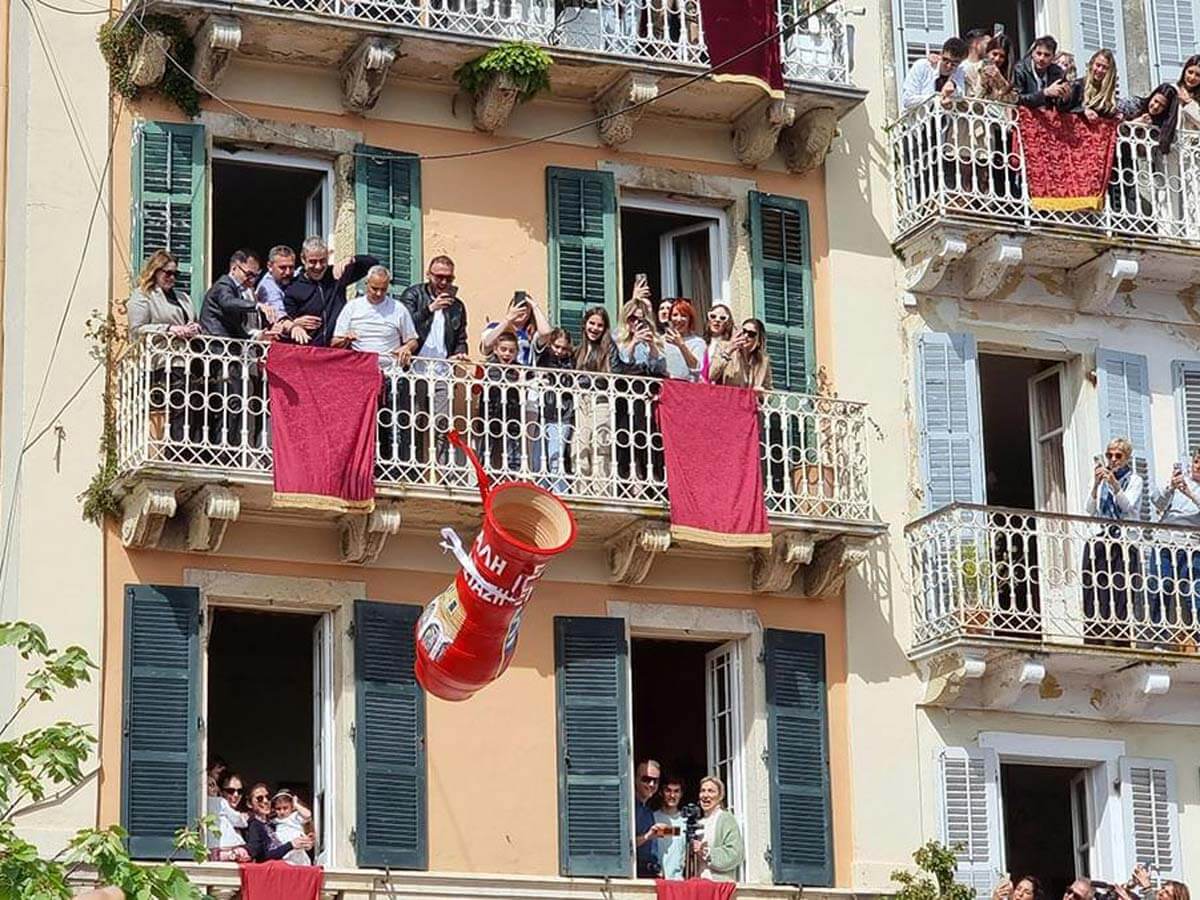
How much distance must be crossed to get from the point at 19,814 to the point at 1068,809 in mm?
12389

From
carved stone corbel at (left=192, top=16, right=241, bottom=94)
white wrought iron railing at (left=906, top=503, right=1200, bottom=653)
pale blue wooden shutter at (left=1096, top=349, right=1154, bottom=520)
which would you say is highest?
carved stone corbel at (left=192, top=16, right=241, bottom=94)

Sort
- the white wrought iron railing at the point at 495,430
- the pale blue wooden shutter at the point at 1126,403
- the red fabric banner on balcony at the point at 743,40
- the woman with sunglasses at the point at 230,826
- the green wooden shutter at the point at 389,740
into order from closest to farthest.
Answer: the woman with sunglasses at the point at 230,826 → the white wrought iron railing at the point at 495,430 → the green wooden shutter at the point at 389,740 → the red fabric banner on balcony at the point at 743,40 → the pale blue wooden shutter at the point at 1126,403

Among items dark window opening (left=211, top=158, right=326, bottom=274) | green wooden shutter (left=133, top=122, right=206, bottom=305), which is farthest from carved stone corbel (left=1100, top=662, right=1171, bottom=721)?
green wooden shutter (left=133, top=122, right=206, bottom=305)

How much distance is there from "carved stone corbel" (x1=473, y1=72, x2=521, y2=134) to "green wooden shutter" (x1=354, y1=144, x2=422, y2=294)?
76 cm

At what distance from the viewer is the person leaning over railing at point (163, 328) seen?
25.9 m

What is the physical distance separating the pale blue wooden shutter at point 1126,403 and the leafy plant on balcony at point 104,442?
9.19 meters

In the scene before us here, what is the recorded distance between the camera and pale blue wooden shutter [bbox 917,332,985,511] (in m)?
29.3

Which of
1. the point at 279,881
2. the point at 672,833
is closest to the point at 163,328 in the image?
the point at 279,881

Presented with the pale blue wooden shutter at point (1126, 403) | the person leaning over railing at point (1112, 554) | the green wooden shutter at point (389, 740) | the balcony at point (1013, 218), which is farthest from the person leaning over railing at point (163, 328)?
the pale blue wooden shutter at point (1126, 403)

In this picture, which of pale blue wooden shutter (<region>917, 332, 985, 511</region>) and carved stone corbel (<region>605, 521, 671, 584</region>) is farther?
pale blue wooden shutter (<region>917, 332, 985, 511</region>)

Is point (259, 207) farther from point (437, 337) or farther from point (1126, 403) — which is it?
point (1126, 403)

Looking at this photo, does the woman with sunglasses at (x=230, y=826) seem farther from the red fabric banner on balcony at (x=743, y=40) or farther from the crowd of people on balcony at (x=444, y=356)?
the red fabric banner on balcony at (x=743, y=40)

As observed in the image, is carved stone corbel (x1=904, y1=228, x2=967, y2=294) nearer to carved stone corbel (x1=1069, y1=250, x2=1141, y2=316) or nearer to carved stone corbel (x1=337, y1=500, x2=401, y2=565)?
carved stone corbel (x1=1069, y1=250, x2=1141, y2=316)

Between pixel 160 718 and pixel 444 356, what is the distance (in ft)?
12.5
